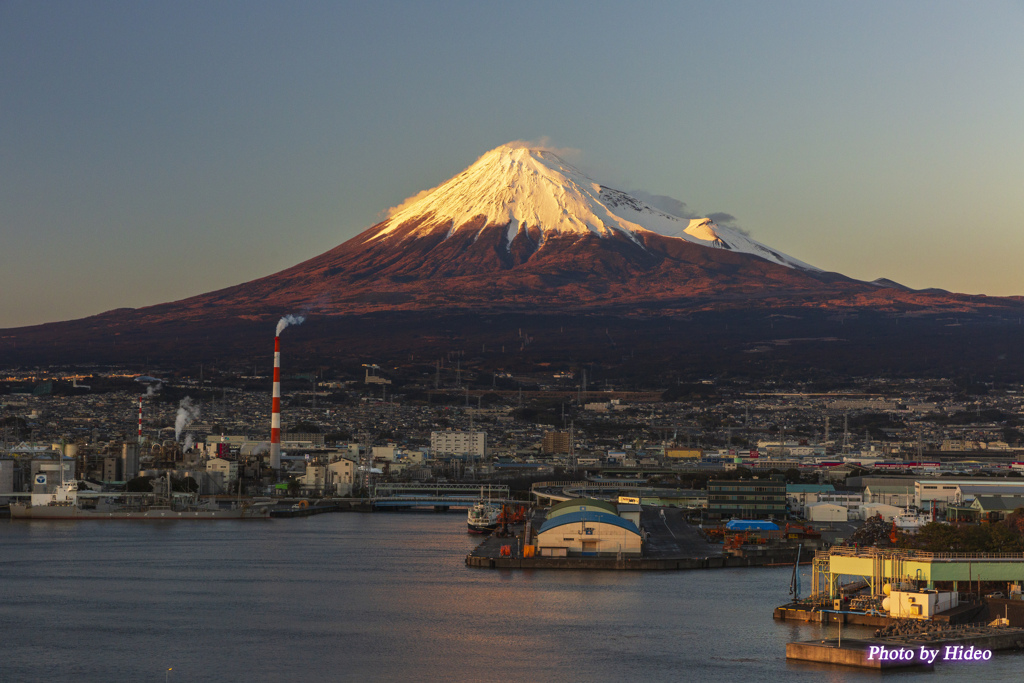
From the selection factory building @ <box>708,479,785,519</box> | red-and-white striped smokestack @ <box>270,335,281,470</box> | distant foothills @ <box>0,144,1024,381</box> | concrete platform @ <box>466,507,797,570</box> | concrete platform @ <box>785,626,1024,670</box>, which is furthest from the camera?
distant foothills @ <box>0,144,1024,381</box>

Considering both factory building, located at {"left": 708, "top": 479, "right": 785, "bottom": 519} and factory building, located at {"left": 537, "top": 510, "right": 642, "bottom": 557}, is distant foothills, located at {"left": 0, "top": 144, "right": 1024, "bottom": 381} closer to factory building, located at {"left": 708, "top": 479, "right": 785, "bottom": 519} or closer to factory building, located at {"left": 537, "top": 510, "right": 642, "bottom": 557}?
factory building, located at {"left": 708, "top": 479, "right": 785, "bottom": 519}

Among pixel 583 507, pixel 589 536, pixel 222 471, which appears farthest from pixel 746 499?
pixel 222 471

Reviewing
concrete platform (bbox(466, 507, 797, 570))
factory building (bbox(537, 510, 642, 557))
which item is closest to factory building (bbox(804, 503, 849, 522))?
concrete platform (bbox(466, 507, 797, 570))

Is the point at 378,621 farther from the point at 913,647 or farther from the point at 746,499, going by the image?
the point at 746,499

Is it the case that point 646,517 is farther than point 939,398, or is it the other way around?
point 939,398

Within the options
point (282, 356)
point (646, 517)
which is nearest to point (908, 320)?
point (282, 356)

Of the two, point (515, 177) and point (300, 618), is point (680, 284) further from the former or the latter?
point (300, 618)
